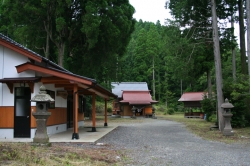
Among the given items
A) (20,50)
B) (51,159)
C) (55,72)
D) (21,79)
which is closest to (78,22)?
(20,50)

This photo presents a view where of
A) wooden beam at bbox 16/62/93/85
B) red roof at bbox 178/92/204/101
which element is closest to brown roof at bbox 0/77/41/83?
wooden beam at bbox 16/62/93/85

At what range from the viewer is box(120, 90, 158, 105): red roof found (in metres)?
34.2

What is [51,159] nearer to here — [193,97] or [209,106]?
[209,106]

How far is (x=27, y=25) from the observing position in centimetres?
1998

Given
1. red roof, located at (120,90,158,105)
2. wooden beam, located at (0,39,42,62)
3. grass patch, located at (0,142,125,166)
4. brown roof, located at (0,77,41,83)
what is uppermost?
wooden beam, located at (0,39,42,62)

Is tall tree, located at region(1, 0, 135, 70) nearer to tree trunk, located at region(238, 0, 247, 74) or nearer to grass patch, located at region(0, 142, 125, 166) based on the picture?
tree trunk, located at region(238, 0, 247, 74)

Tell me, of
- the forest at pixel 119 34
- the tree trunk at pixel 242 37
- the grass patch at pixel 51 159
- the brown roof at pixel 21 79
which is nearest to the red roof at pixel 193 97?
the forest at pixel 119 34

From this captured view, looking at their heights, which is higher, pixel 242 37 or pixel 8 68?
pixel 242 37

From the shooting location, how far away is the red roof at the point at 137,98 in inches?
1345

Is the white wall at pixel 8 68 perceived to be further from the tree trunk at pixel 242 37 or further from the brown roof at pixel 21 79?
the tree trunk at pixel 242 37

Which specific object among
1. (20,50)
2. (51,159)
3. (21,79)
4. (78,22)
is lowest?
(51,159)

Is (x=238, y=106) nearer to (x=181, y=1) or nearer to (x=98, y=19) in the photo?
(x=181, y=1)

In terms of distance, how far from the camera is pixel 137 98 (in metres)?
35.3

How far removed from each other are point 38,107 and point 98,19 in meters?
10.4
